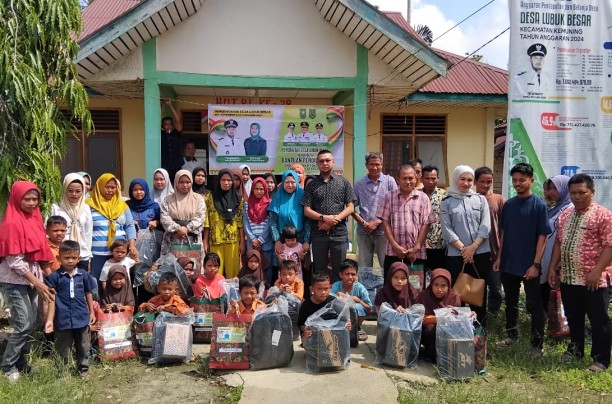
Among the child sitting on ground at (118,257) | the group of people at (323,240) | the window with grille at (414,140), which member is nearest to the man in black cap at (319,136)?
the group of people at (323,240)

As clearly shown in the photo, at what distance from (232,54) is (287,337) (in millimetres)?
4602

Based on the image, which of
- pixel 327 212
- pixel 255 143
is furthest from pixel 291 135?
pixel 327 212

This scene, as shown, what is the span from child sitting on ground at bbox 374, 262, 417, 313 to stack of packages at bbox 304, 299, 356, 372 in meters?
0.55

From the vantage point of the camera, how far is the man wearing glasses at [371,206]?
5531 millimetres

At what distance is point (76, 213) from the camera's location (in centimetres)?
484

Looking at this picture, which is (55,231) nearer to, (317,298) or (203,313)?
(203,313)

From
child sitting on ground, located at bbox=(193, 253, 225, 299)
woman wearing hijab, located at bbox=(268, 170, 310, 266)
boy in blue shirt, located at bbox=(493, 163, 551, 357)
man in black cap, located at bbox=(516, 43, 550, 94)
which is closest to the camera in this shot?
boy in blue shirt, located at bbox=(493, 163, 551, 357)

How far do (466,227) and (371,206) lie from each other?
3.74 feet

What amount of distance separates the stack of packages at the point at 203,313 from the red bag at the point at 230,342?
53 centimetres

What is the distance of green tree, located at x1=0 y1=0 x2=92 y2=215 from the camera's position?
14.5ft

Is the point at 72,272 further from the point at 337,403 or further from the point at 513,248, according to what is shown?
the point at 513,248

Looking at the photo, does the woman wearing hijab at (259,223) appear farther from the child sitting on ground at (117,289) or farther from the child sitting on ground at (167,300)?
the child sitting on ground at (117,289)

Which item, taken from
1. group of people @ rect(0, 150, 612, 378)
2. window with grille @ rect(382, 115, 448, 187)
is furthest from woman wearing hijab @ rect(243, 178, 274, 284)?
window with grille @ rect(382, 115, 448, 187)

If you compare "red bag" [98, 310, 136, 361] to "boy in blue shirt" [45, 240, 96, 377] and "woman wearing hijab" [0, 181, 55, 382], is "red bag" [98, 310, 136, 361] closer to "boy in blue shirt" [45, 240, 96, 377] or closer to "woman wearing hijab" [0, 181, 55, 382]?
"boy in blue shirt" [45, 240, 96, 377]
